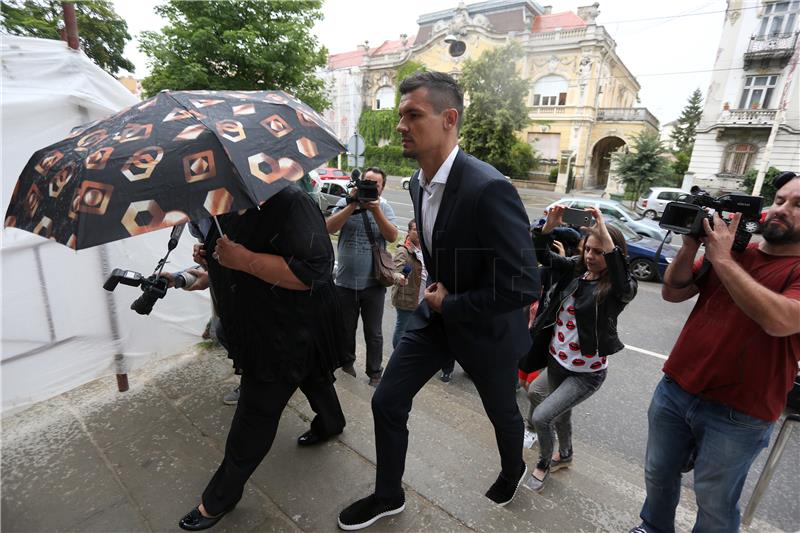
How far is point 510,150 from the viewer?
2570cm

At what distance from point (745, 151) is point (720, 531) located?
94.9 ft

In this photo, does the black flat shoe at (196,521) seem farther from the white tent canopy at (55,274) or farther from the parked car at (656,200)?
the parked car at (656,200)

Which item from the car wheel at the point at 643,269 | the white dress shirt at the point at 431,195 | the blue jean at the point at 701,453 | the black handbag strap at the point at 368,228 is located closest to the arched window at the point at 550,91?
the car wheel at the point at 643,269

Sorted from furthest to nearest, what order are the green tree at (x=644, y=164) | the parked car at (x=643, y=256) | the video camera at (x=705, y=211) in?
the green tree at (x=644, y=164) → the parked car at (x=643, y=256) → the video camera at (x=705, y=211)

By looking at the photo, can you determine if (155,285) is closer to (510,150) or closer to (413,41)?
(510,150)

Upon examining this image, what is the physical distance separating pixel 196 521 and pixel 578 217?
2434 millimetres

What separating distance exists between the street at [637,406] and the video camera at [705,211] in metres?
2.11

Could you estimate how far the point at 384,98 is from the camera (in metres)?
37.9

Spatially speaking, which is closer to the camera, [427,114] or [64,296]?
[427,114]

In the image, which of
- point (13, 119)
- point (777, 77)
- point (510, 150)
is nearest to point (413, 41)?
point (510, 150)

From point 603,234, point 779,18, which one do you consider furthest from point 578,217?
point 779,18

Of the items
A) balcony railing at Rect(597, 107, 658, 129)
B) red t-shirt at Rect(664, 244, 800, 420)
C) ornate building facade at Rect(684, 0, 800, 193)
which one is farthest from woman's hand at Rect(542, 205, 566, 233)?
balcony railing at Rect(597, 107, 658, 129)

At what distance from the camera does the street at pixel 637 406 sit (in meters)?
2.74

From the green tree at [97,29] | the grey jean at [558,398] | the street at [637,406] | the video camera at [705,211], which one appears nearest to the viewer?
the video camera at [705,211]
